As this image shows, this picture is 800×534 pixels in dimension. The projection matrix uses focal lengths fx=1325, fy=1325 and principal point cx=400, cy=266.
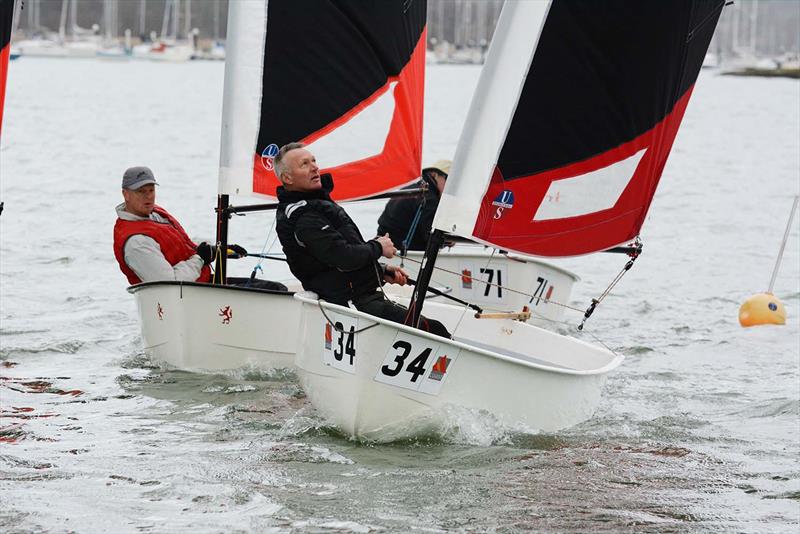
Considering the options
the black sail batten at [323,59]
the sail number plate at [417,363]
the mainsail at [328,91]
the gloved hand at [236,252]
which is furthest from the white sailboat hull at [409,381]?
the black sail batten at [323,59]

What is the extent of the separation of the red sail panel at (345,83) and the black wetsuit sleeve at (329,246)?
1.91 metres

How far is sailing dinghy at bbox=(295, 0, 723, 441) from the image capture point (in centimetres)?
548

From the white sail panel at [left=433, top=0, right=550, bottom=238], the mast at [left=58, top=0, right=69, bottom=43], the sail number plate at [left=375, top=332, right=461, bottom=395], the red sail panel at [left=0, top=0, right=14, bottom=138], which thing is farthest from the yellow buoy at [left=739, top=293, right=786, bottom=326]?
the mast at [left=58, top=0, right=69, bottom=43]

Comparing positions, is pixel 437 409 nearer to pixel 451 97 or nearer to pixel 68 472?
pixel 68 472

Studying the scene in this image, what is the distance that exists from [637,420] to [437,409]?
1519mm

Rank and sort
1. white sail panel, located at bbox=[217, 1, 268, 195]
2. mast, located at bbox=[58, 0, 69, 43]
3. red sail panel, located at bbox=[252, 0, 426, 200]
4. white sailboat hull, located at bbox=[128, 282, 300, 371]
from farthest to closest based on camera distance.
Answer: mast, located at bbox=[58, 0, 69, 43]
red sail panel, located at bbox=[252, 0, 426, 200]
white sail panel, located at bbox=[217, 1, 268, 195]
white sailboat hull, located at bbox=[128, 282, 300, 371]

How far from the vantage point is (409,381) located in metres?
5.47

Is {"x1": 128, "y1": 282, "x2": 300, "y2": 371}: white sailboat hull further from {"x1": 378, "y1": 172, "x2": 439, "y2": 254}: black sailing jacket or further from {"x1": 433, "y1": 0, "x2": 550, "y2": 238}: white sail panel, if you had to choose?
{"x1": 378, "y1": 172, "x2": 439, "y2": 254}: black sailing jacket

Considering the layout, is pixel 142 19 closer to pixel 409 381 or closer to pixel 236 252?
pixel 236 252

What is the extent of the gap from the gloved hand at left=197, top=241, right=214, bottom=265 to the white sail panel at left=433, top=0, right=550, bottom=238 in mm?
2032

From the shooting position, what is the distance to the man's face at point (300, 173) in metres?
5.79

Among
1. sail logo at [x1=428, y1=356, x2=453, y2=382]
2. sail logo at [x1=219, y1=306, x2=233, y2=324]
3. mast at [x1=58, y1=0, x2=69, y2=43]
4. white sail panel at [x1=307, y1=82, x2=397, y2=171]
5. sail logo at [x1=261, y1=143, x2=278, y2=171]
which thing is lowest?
sail logo at [x1=219, y1=306, x2=233, y2=324]

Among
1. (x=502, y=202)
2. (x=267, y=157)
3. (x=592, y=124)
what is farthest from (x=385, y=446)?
(x=267, y=157)

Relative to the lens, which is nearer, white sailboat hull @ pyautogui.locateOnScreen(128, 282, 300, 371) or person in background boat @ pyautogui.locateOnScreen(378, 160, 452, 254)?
white sailboat hull @ pyautogui.locateOnScreen(128, 282, 300, 371)
